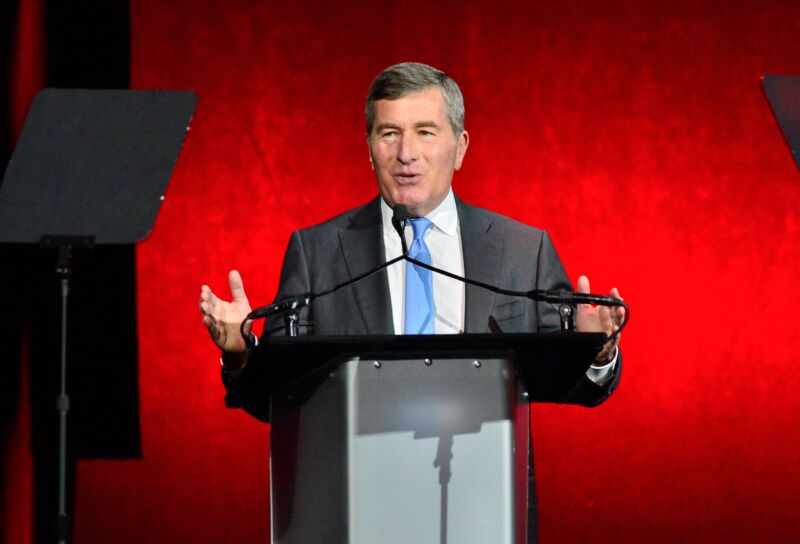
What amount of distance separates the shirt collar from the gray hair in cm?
15

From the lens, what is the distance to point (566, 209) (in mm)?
3172

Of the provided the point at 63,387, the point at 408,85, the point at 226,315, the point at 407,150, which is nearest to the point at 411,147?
the point at 407,150

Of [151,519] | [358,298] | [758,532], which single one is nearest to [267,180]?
[151,519]

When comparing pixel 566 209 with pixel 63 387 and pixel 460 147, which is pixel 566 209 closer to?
pixel 460 147

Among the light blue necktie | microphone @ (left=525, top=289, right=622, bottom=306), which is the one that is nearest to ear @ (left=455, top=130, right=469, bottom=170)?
Answer: the light blue necktie

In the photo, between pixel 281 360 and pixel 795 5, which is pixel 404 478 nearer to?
pixel 281 360

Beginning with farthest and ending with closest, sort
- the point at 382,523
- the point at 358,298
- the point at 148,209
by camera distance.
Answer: the point at 358,298 < the point at 148,209 < the point at 382,523

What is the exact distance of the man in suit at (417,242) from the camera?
A: 1.95m

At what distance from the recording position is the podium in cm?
134

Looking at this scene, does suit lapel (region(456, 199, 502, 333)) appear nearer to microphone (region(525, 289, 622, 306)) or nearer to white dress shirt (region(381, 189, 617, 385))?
white dress shirt (region(381, 189, 617, 385))

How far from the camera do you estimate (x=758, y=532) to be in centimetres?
321

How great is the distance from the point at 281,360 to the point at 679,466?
210 centimetres

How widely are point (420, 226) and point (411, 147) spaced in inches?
6.3

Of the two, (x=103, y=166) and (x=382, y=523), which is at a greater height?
(x=103, y=166)
